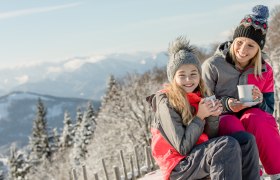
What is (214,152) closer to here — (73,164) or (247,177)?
(247,177)

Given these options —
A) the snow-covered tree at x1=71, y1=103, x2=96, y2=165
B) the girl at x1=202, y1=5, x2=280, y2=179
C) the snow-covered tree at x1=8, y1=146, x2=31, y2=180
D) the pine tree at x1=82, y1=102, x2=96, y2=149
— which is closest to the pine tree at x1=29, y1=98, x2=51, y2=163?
the snow-covered tree at x1=71, y1=103, x2=96, y2=165

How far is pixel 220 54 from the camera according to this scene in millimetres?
4996

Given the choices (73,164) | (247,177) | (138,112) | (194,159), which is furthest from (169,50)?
(73,164)

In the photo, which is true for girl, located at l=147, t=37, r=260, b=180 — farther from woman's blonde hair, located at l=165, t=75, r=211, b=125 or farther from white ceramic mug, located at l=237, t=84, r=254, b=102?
white ceramic mug, located at l=237, t=84, r=254, b=102

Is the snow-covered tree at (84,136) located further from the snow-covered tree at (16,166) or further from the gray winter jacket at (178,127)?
the gray winter jacket at (178,127)

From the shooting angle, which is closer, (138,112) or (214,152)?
(214,152)

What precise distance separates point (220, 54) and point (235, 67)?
10.1 inches

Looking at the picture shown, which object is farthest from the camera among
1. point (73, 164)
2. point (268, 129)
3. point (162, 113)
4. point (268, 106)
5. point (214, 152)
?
Result: point (73, 164)

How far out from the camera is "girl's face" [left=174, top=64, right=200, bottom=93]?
4.09 m

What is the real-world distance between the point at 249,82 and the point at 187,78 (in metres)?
1.02

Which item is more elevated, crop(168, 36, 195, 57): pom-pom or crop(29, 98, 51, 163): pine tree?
crop(168, 36, 195, 57): pom-pom

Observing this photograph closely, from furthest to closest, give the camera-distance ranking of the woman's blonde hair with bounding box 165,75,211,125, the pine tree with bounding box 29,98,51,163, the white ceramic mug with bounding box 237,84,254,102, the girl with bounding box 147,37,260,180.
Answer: the pine tree with bounding box 29,98,51,163 → the white ceramic mug with bounding box 237,84,254,102 → the woman's blonde hair with bounding box 165,75,211,125 → the girl with bounding box 147,37,260,180

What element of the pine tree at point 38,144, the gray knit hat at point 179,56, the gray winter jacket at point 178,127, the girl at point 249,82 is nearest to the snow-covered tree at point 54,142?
the pine tree at point 38,144

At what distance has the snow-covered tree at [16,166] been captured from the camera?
1758 inches
